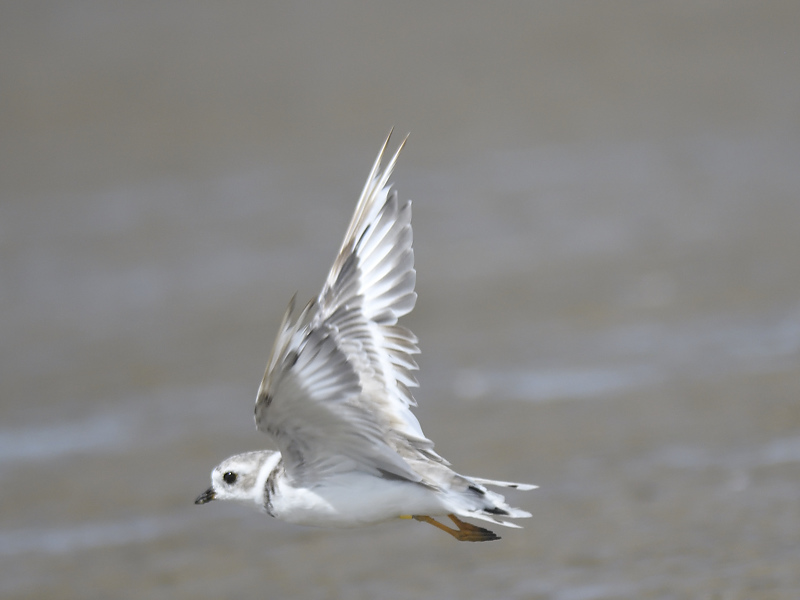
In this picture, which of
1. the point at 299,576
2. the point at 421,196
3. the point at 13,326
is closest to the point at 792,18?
the point at 421,196

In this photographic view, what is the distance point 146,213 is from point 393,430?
278 inches

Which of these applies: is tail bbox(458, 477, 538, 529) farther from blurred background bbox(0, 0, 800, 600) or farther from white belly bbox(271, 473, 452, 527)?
blurred background bbox(0, 0, 800, 600)

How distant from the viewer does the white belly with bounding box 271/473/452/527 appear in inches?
176

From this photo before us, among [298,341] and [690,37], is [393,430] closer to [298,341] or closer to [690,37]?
[298,341]

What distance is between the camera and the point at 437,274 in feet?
33.1

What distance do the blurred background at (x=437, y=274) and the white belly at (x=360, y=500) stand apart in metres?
1.19

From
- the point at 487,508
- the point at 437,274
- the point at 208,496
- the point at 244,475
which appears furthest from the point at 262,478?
the point at 437,274

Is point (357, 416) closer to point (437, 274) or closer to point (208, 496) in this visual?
point (208, 496)

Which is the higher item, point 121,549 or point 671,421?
point 671,421

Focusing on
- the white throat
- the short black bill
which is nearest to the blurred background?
the short black bill

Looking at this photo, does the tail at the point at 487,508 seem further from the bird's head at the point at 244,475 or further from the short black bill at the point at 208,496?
the short black bill at the point at 208,496

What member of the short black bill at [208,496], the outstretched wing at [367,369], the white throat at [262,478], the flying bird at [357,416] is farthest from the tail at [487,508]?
the short black bill at [208,496]

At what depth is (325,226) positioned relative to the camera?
35.7 feet

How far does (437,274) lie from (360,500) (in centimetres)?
569
